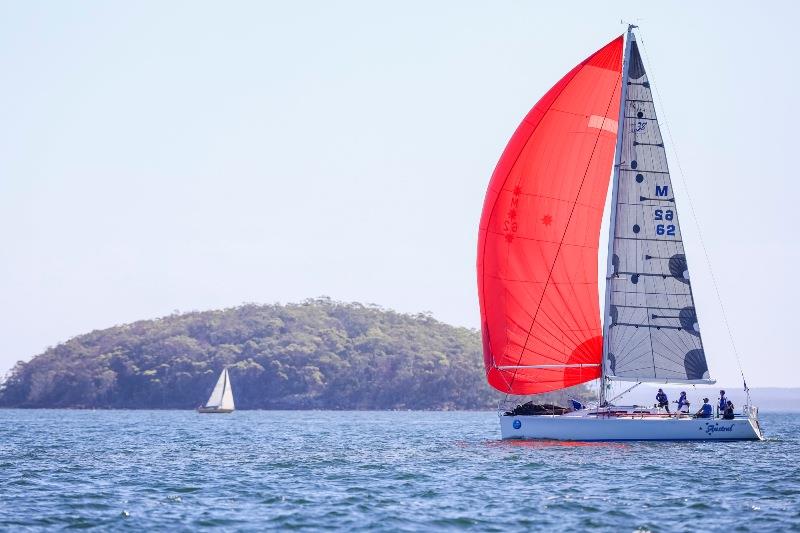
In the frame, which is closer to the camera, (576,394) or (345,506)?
(345,506)

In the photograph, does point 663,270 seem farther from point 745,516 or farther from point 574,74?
point 745,516

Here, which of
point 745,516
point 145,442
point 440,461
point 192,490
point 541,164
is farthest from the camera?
point 145,442

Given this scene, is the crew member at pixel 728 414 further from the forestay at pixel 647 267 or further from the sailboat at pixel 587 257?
the forestay at pixel 647 267

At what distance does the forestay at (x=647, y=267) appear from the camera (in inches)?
1752

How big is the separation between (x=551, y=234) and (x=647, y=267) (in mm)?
3599

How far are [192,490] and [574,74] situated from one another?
20.8m

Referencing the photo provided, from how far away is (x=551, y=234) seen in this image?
4434 centimetres

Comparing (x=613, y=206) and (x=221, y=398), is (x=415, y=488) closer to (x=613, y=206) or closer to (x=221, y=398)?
(x=613, y=206)

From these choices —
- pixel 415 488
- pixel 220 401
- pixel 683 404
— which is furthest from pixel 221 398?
pixel 415 488

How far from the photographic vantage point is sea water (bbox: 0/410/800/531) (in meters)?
26.6

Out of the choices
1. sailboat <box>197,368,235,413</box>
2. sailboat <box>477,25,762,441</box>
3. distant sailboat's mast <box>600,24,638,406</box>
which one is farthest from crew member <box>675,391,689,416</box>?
sailboat <box>197,368,235,413</box>

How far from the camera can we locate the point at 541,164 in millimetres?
44062

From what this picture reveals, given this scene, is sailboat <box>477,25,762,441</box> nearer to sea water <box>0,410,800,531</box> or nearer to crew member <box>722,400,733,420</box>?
crew member <box>722,400,733,420</box>

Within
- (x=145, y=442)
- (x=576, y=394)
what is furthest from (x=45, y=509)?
(x=576, y=394)
